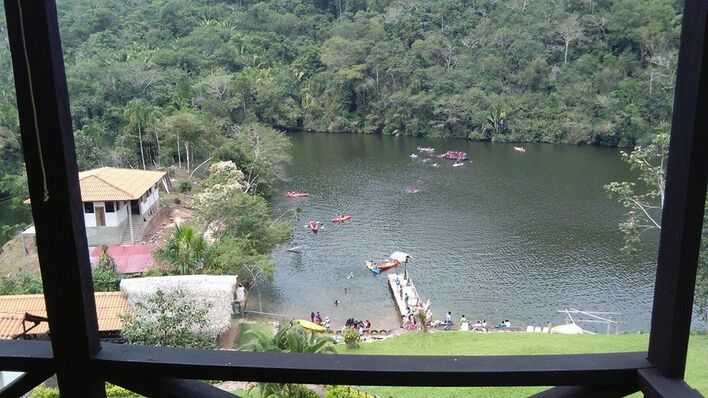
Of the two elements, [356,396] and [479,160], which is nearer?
[356,396]

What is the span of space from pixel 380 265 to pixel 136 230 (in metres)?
4.16

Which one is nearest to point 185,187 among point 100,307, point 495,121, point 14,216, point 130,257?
point 14,216

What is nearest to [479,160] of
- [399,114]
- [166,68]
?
[399,114]

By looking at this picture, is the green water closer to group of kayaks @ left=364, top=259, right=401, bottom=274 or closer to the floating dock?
group of kayaks @ left=364, top=259, right=401, bottom=274

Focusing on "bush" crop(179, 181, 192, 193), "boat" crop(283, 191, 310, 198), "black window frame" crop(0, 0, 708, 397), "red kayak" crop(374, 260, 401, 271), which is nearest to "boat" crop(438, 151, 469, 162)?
"boat" crop(283, 191, 310, 198)

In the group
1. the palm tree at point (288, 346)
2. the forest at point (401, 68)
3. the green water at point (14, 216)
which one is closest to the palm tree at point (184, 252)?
the palm tree at point (288, 346)

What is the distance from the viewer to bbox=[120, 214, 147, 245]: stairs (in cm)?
967

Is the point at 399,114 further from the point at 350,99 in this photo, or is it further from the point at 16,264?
the point at 16,264

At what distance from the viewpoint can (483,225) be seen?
11.8m

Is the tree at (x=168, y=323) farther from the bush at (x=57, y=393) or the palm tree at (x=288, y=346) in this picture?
the palm tree at (x=288, y=346)

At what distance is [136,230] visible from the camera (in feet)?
32.7

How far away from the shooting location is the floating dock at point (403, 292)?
8.31m

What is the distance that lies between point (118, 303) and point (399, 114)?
17.5m

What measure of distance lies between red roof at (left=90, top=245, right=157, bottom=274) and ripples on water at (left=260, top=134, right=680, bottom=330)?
1.81 meters
